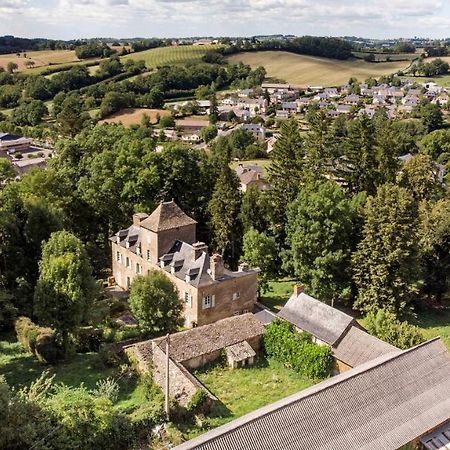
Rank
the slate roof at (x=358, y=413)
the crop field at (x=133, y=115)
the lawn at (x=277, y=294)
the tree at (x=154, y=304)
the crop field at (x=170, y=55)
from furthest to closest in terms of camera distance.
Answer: the crop field at (x=170, y=55)
the crop field at (x=133, y=115)
the lawn at (x=277, y=294)
the tree at (x=154, y=304)
the slate roof at (x=358, y=413)

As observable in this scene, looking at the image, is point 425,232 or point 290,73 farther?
point 290,73

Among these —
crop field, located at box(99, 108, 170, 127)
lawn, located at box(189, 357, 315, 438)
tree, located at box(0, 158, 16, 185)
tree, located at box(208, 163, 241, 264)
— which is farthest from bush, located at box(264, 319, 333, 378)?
crop field, located at box(99, 108, 170, 127)

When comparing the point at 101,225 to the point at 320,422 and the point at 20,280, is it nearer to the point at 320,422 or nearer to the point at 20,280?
the point at 20,280

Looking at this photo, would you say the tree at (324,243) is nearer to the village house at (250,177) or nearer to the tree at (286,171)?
the tree at (286,171)

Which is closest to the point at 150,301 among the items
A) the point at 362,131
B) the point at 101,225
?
the point at 101,225

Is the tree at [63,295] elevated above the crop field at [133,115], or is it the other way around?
the tree at [63,295]

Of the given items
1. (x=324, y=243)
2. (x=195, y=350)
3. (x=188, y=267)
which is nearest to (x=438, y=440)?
(x=195, y=350)

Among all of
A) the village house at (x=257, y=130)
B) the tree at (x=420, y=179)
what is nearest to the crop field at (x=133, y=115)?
the village house at (x=257, y=130)
